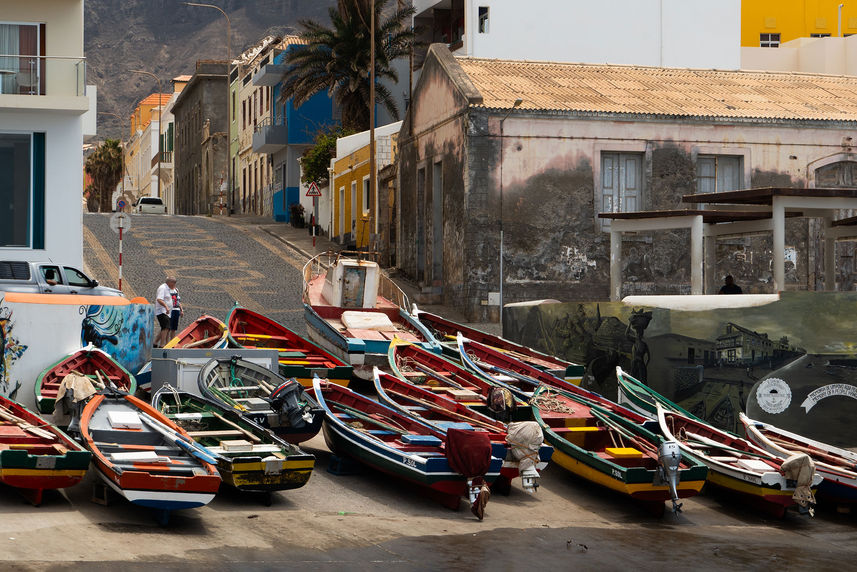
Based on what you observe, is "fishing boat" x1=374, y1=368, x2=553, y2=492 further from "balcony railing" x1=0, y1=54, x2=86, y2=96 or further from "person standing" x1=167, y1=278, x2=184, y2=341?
"balcony railing" x1=0, y1=54, x2=86, y2=96

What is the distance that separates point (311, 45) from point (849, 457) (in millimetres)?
33636

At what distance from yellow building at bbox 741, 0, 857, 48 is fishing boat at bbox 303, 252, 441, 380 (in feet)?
113

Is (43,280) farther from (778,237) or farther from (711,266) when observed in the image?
(711,266)

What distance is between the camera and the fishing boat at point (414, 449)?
15383 mm

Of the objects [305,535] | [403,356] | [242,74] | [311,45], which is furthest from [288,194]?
[305,535]

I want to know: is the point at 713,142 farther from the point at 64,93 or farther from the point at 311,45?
the point at 311,45

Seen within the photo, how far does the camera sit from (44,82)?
91.9 ft

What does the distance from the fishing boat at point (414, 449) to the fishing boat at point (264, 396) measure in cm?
44

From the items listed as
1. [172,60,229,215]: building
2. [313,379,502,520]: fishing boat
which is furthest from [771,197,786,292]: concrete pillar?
[172,60,229,215]: building

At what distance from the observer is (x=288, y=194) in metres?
55.0

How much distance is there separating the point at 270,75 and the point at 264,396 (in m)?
38.5

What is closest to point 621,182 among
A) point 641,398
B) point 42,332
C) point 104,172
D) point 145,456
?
point 641,398

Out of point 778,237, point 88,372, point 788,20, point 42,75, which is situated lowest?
point 88,372

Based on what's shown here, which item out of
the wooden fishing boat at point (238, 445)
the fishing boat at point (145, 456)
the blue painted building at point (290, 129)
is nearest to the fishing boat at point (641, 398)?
the wooden fishing boat at point (238, 445)
